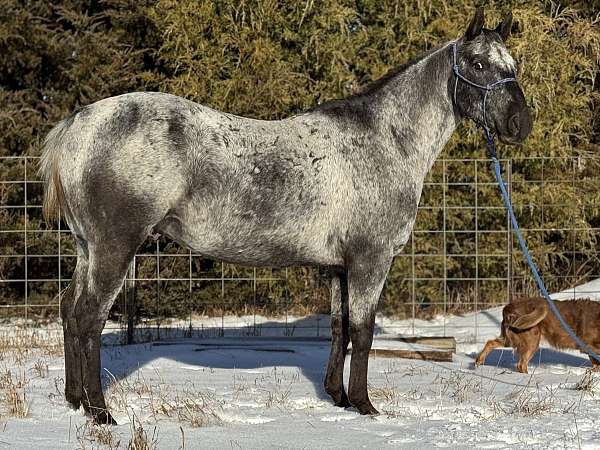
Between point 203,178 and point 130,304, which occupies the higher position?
point 203,178

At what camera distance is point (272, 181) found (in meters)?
5.63

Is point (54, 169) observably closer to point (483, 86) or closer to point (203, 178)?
point (203, 178)

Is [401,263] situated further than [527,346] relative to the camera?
Yes

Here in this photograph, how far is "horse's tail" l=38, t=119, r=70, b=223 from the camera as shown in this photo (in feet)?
18.0

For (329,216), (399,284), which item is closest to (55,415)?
(329,216)

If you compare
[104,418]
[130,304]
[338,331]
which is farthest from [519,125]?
[130,304]

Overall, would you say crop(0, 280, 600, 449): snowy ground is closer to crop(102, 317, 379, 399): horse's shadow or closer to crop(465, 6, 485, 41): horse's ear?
crop(102, 317, 379, 399): horse's shadow

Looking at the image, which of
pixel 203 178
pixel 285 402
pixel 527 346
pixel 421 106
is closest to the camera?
pixel 203 178

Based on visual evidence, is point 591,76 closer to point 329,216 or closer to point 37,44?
point 37,44

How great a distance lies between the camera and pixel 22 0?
48.1ft

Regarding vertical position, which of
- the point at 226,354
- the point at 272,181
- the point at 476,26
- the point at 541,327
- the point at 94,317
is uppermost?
the point at 476,26

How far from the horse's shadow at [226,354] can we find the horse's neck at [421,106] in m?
2.00

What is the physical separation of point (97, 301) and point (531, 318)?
4105mm

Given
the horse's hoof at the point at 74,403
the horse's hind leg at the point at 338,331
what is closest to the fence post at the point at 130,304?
the horse's hind leg at the point at 338,331
